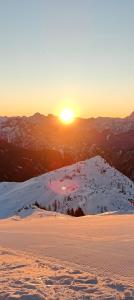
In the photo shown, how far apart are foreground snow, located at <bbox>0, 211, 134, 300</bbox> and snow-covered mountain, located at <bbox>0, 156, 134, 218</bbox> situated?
58.3ft

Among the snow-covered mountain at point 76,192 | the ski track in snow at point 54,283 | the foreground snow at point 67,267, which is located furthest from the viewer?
the snow-covered mountain at point 76,192

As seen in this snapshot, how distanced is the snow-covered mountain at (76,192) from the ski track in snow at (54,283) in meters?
19.8

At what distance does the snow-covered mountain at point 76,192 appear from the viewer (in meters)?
27.2

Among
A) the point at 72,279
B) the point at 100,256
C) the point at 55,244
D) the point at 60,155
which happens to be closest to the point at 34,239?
the point at 55,244

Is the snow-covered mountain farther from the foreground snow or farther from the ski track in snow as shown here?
the ski track in snow

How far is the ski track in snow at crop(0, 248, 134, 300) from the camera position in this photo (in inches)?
192

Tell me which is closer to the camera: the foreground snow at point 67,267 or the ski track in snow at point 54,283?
the ski track in snow at point 54,283

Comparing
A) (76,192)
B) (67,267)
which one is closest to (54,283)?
(67,267)

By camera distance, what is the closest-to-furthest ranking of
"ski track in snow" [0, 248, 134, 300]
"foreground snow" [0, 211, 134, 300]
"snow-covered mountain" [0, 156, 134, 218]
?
"ski track in snow" [0, 248, 134, 300], "foreground snow" [0, 211, 134, 300], "snow-covered mountain" [0, 156, 134, 218]

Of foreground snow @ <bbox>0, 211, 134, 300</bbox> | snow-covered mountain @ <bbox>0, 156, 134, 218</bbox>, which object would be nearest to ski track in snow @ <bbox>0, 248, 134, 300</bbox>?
foreground snow @ <bbox>0, 211, 134, 300</bbox>

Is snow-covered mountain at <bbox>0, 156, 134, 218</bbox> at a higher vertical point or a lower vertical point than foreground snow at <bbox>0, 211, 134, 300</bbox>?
higher

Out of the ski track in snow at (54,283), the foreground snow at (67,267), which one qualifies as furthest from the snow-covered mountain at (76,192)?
the ski track in snow at (54,283)

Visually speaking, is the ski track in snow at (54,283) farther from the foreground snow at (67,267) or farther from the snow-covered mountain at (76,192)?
the snow-covered mountain at (76,192)

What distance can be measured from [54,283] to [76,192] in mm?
23718
